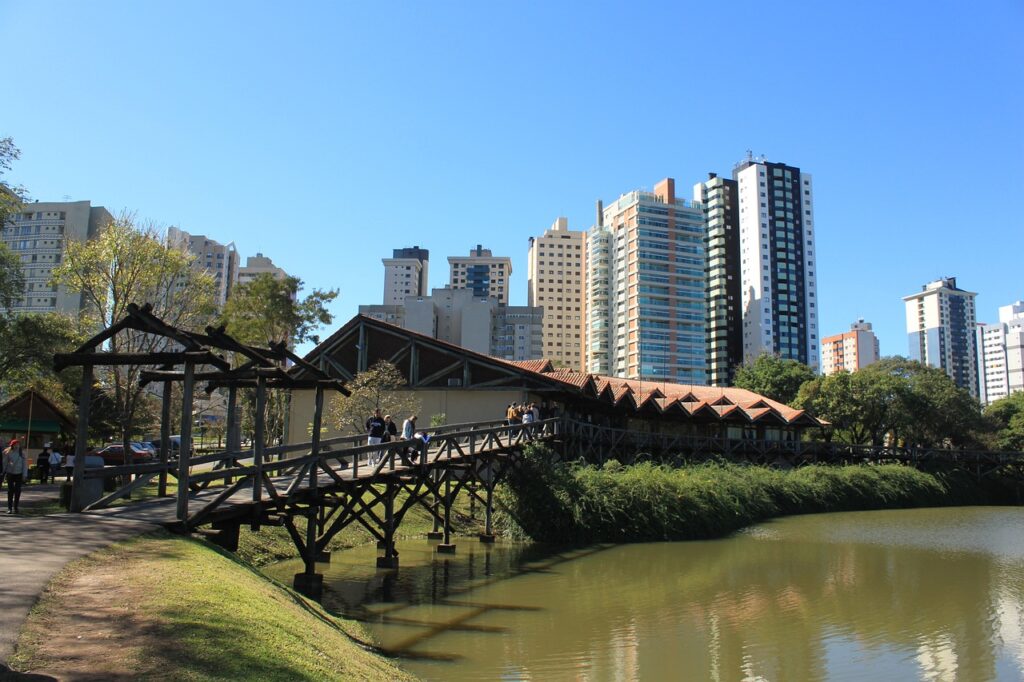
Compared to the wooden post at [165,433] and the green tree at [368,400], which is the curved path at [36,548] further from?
the green tree at [368,400]

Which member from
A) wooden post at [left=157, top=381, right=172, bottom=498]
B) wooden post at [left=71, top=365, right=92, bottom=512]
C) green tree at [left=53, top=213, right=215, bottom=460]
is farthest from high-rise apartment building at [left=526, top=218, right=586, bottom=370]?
wooden post at [left=71, top=365, right=92, bottom=512]

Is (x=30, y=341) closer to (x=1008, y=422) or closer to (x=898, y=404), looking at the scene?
(x=898, y=404)

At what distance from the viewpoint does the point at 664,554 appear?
21906mm

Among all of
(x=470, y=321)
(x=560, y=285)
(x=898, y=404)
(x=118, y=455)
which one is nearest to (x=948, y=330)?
(x=560, y=285)

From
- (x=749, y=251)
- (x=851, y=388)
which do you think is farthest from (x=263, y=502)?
(x=749, y=251)

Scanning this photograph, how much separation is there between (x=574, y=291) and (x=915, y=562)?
12801 centimetres

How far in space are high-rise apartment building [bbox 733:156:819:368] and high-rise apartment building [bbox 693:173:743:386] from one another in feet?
6.48

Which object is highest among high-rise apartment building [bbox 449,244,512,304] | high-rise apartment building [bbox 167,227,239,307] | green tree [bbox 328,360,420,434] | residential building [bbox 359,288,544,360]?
high-rise apartment building [bbox 449,244,512,304]

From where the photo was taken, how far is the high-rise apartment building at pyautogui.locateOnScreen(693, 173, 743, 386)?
12050cm

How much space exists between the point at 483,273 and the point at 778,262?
64499mm

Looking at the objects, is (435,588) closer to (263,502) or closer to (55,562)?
(263,502)

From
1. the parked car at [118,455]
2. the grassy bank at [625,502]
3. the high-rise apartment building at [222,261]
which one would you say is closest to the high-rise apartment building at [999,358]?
the high-rise apartment building at [222,261]

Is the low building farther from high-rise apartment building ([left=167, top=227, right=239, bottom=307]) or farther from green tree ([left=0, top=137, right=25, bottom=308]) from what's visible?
high-rise apartment building ([left=167, top=227, right=239, bottom=307])

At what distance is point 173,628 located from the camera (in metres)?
6.38
